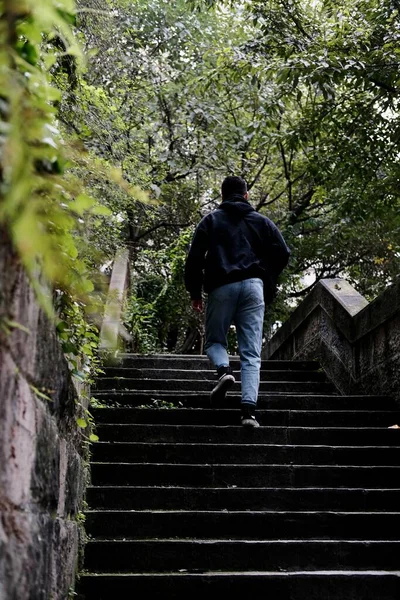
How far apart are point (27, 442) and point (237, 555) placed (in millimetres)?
2289

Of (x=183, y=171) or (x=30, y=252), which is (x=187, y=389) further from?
(x=183, y=171)

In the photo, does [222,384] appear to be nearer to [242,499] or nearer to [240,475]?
[240,475]

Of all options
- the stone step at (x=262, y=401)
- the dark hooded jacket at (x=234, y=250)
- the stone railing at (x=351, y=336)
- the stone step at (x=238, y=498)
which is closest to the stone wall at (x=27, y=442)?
the stone step at (x=238, y=498)

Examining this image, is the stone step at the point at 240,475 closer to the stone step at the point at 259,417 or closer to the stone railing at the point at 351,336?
the stone step at the point at 259,417

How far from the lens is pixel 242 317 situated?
548 cm

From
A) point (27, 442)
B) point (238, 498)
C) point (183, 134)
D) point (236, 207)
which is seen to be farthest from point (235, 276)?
point (183, 134)

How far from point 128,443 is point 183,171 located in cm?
823

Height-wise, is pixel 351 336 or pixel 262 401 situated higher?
pixel 351 336

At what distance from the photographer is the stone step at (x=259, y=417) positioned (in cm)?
545

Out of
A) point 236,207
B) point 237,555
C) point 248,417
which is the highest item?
point 236,207

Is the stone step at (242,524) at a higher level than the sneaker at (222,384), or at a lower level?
lower

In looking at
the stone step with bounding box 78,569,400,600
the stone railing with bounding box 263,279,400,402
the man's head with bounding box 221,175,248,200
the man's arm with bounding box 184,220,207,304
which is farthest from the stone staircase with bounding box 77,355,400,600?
the man's head with bounding box 221,175,248,200

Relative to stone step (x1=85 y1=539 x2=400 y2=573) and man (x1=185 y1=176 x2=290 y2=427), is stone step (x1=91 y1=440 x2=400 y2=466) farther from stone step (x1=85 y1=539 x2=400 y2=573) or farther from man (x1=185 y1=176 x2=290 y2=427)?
stone step (x1=85 y1=539 x2=400 y2=573)

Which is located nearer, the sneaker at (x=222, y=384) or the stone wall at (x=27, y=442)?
the stone wall at (x=27, y=442)
